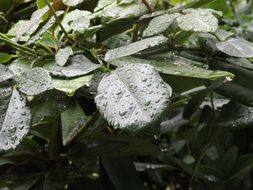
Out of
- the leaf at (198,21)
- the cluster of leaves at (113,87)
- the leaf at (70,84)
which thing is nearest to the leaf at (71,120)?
the cluster of leaves at (113,87)

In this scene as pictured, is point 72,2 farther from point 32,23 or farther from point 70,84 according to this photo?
point 70,84

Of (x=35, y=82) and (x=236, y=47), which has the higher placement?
(x=35, y=82)

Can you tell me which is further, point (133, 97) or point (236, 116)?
point (236, 116)

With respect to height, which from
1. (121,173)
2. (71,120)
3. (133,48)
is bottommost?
(121,173)

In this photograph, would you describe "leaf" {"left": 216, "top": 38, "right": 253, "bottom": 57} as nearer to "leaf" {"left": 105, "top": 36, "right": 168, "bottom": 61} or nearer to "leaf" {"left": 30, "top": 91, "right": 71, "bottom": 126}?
"leaf" {"left": 105, "top": 36, "right": 168, "bottom": 61}

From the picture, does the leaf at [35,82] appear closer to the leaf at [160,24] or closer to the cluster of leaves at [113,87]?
the cluster of leaves at [113,87]

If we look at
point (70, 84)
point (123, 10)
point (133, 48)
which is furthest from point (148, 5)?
point (70, 84)
